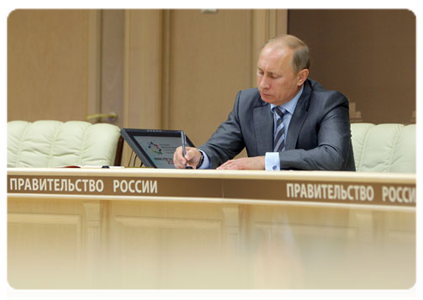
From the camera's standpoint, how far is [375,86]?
3768mm

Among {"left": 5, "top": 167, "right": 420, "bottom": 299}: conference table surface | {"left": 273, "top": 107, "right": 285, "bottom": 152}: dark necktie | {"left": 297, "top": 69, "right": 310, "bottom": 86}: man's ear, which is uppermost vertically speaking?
{"left": 297, "top": 69, "right": 310, "bottom": 86}: man's ear

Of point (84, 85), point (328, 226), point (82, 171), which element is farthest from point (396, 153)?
point (84, 85)

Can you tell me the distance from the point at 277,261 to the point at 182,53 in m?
2.81

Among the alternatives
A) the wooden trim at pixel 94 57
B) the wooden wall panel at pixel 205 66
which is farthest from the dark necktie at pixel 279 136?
the wooden trim at pixel 94 57

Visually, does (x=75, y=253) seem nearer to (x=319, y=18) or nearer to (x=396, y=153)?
(x=396, y=153)

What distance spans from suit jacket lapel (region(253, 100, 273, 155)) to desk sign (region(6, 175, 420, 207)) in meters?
0.81

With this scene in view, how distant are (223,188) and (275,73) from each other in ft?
2.73

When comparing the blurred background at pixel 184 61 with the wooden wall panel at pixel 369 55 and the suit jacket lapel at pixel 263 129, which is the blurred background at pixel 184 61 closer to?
the wooden wall panel at pixel 369 55

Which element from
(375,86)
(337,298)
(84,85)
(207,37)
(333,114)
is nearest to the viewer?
(337,298)

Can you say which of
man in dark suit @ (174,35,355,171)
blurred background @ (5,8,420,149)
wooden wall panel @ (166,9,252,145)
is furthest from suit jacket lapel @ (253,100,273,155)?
wooden wall panel @ (166,9,252,145)

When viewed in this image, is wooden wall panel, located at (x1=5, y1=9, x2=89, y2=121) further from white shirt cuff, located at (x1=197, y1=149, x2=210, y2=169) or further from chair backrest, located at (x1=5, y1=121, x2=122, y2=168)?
white shirt cuff, located at (x1=197, y1=149, x2=210, y2=169)

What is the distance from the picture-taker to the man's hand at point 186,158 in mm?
2291

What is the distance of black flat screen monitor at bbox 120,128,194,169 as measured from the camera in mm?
2254

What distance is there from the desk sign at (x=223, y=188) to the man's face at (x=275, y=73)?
0.79 m
